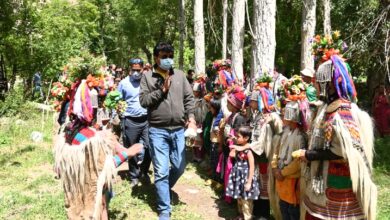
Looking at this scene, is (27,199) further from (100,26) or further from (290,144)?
(100,26)

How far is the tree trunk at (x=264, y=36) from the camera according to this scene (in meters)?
5.88

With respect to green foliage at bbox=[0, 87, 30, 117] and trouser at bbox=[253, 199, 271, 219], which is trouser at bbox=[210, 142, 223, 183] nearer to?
trouser at bbox=[253, 199, 271, 219]

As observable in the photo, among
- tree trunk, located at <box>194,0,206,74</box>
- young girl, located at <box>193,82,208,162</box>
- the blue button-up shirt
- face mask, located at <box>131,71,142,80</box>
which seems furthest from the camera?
tree trunk, located at <box>194,0,206,74</box>

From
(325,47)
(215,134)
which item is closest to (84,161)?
(325,47)

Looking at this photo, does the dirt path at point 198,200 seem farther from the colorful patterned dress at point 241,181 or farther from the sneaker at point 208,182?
the colorful patterned dress at point 241,181

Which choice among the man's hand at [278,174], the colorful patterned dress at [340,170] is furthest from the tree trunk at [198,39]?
the colorful patterned dress at [340,170]

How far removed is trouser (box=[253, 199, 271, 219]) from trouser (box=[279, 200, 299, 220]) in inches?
24.9

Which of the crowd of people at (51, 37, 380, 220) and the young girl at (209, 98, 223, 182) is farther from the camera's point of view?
the young girl at (209, 98, 223, 182)

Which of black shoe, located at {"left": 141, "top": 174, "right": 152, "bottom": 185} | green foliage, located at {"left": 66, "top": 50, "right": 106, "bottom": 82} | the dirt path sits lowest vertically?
the dirt path

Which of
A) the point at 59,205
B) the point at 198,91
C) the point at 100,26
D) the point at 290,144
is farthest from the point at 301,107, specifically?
the point at 100,26

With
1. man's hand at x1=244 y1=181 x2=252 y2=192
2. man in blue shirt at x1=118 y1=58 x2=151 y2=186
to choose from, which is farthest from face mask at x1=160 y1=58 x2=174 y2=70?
man's hand at x1=244 y1=181 x2=252 y2=192

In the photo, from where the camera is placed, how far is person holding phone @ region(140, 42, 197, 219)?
4918mm

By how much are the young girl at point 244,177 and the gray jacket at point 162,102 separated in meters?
0.80

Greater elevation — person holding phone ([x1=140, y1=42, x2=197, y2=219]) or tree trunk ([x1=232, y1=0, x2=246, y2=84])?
tree trunk ([x1=232, y1=0, x2=246, y2=84])
